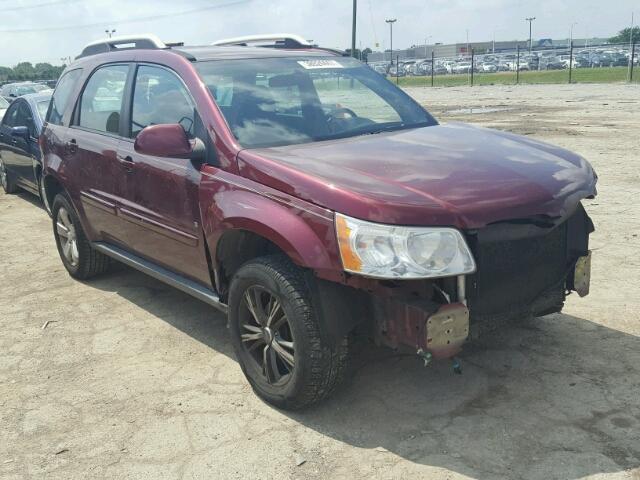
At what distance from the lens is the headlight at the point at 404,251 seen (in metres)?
2.94

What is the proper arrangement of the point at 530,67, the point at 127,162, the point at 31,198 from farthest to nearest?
the point at 530,67, the point at 31,198, the point at 127,162

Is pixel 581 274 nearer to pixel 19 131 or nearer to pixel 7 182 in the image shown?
pixel 19 131

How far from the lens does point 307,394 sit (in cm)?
338

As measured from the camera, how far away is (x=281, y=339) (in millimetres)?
3529

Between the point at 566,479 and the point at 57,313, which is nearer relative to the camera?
the point at 566,479

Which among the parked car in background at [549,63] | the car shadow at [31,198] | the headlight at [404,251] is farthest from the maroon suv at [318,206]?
the parked car in background at [549,63]

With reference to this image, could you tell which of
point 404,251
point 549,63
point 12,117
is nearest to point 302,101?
point 404,251

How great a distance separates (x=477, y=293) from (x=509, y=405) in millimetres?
767

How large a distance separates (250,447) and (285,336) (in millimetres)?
593

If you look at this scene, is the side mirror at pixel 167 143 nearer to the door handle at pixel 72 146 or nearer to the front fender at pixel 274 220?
the front fender at pixel 274 220

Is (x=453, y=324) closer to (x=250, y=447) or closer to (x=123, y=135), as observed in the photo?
(x=250, y=447)

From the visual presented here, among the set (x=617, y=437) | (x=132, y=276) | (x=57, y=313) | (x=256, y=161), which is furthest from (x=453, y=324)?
(x=132, y=276)

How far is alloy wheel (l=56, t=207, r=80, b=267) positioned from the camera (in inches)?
229

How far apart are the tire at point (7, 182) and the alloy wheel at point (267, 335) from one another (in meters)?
7.91
